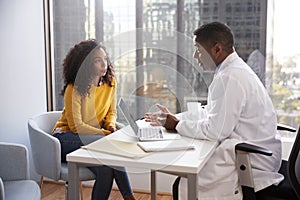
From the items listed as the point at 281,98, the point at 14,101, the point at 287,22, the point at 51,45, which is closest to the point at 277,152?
the point at 281,98

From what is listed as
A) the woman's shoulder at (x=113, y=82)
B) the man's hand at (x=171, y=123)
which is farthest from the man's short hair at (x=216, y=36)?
the woman's shoulder at (x=113, y=82)

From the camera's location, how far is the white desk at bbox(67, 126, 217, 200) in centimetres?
164

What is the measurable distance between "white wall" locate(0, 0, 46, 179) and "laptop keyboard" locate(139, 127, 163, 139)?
129 centimetres

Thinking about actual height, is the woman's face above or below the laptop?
above

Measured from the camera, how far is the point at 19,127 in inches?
124

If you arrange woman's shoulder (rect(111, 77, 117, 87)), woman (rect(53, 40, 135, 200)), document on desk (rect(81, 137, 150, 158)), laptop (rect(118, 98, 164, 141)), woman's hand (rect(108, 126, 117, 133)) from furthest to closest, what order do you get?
woman's shoulder (rect(111, 77, 117, 87)) < woman's hand (rect(108, 126, 117, 133)) < woman (rect(53, 40, 135, 200)) < laptop (rect(118, 98, 164, 141)) < document on desk (rect(81, 137, 150, 158))

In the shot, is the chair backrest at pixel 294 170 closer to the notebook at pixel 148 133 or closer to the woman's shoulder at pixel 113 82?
the notebook at pixel 148 133

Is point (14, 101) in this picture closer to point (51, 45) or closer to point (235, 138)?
point (51, 45)

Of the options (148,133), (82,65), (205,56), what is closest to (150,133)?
(148,133)

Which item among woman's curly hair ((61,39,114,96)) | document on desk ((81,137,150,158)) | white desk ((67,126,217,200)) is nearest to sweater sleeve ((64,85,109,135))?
woman's curly hair ((61,39,114,96))

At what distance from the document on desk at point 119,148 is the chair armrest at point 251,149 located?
43cm

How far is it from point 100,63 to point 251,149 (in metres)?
1.37

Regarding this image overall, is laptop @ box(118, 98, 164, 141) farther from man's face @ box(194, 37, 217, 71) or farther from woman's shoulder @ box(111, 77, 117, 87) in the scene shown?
woman's shoulder @ box(111, 77, 117, 87)

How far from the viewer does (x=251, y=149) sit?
1.81m
